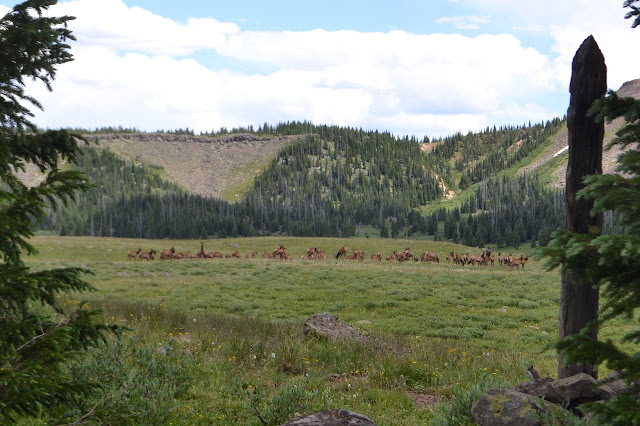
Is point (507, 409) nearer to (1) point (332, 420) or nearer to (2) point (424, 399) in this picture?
(1) point (332, 420)

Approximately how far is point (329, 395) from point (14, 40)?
24.6ft

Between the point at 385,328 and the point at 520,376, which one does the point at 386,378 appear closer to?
the point at 520,376

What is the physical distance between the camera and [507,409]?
6109mm

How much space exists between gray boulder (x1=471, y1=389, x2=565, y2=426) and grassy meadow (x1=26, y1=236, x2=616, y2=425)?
72 centimetres

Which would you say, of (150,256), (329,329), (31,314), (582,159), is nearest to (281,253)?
(150,256)

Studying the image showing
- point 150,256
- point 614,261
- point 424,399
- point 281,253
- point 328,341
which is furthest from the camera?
point 281,253

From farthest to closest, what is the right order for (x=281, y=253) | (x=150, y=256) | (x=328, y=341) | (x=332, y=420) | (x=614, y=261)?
(x=281, y=253) < (x=150, y=256) < (x=328, y=341) < (x=332, y=420) < (x=614, y=261)

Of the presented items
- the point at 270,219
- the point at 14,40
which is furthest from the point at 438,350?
the point at 270,219

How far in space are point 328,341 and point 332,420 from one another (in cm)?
651

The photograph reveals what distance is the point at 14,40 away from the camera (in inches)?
257

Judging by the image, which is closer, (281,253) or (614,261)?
(614,261)

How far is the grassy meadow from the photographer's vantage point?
8172mm

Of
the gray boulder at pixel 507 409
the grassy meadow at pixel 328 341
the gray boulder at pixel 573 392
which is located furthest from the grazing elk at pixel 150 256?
the gray boulder at pixel 573 392

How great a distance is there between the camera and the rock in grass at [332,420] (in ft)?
19.4
